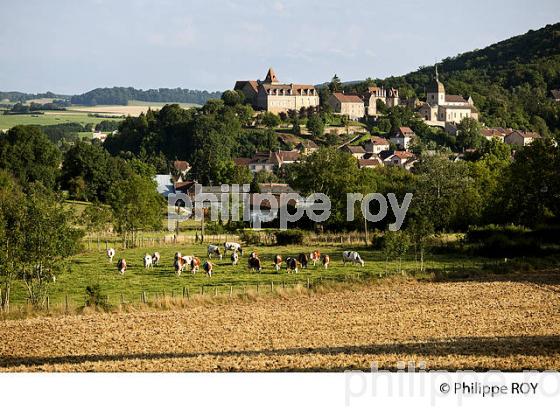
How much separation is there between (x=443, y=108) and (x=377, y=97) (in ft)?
25.1

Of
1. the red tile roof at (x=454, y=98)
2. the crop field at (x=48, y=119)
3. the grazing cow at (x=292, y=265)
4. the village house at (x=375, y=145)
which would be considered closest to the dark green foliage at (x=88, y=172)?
the crop field at (x=48, y=119)

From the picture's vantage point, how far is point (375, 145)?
72.3 m

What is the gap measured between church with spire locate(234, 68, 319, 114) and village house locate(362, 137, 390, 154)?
15272 mm

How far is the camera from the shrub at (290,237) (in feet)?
86.7

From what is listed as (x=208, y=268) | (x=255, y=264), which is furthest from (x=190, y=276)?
(x=255, y=264)

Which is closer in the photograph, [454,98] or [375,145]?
[375,145]

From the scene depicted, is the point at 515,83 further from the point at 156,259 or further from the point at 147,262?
the point at 147,262

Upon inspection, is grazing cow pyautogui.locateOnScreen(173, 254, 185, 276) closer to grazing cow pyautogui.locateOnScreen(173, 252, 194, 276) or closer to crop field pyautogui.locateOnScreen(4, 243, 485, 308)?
grazing cow pyautogui.locateOnScreen(173, 252, 194, 276)

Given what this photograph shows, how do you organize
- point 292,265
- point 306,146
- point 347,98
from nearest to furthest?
point 292,265 → point 306,146 → point 347,98

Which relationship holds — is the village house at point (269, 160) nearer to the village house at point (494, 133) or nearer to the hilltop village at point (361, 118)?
the hilltop village at point (361, 118)

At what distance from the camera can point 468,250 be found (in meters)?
23.0

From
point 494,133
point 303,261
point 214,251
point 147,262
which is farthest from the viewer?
point 494,133
